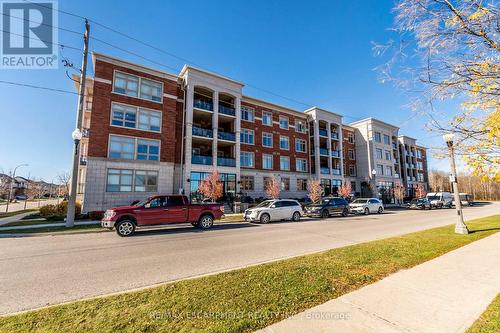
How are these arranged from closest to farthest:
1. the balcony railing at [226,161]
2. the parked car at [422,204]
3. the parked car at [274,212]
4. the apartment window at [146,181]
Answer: the parked car at [274,212], the apartment window at [146,181], the balcony railing at [226,161], the parked car at [422,204]

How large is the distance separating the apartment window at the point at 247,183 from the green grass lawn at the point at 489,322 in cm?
2662

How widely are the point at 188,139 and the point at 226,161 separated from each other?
517 cm

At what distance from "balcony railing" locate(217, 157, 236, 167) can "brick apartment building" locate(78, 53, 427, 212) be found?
118 mm

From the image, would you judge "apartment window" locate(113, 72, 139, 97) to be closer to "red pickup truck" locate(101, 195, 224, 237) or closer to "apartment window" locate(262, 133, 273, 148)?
"red pickup truck" locate(101, 195, 224, 237)

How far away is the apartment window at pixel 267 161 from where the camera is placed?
32.6 m

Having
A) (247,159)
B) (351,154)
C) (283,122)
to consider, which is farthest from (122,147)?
(351,154)

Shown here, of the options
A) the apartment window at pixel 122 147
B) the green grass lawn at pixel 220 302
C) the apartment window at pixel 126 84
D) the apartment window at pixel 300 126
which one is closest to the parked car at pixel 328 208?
the green grass lawn at pixel 220 302

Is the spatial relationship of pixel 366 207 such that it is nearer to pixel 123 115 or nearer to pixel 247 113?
pixel 247 113

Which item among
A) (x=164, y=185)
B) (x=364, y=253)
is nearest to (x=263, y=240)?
(x=364, y=253)

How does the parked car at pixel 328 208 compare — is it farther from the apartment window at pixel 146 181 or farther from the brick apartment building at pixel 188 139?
the apartment window at pixel 146 181

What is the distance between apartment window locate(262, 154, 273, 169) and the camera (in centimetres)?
3260

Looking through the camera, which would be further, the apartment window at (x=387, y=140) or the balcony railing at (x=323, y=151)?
the apartment window at (x=387, y=140)

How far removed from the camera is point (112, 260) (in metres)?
7.26

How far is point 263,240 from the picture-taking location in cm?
1033
